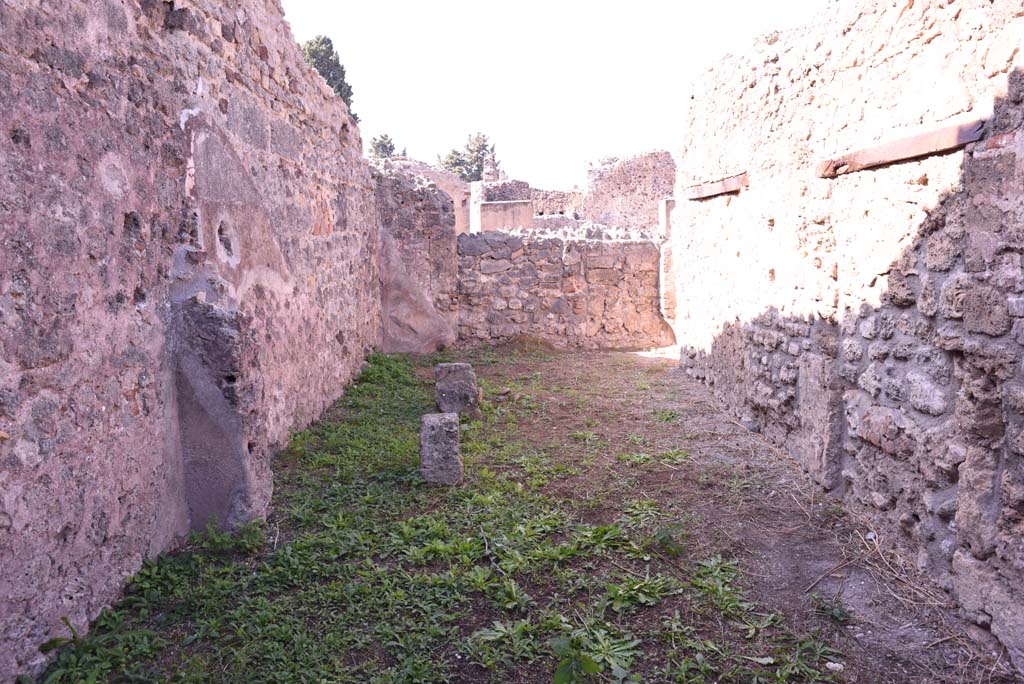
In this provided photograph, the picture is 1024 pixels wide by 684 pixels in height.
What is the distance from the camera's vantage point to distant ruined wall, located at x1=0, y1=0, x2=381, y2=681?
2.34 metres

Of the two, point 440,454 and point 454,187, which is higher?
point 454,187

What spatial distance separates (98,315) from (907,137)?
3614 mm

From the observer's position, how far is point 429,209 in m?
9.48

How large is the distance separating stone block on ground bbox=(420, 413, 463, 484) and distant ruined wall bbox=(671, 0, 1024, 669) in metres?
2.22

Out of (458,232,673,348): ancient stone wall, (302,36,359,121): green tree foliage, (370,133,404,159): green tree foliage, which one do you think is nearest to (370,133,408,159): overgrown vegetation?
(370,133,404,159): green tree foliage

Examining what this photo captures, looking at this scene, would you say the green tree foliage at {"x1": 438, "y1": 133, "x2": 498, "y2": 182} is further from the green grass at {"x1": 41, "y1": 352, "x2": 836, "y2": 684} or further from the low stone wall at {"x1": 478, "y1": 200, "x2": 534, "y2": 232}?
the green grass at {"x1": 41, "y1": 352, "x2": 836, "y2": 684}

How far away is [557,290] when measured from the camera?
10.2m

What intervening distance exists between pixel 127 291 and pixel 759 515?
3.38m

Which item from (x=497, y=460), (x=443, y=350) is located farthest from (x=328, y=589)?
(x=443, y=350)

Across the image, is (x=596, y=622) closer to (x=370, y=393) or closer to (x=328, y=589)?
(x=328, y=589)

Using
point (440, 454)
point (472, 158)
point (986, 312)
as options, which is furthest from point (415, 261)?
point (472, 158)

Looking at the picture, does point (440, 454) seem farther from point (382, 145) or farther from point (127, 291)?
point (382, 145)

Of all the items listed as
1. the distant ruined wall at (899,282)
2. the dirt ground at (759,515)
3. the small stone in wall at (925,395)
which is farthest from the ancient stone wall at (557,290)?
the small stone in wall at (925,395)

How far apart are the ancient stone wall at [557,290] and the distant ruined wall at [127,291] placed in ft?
17.3
